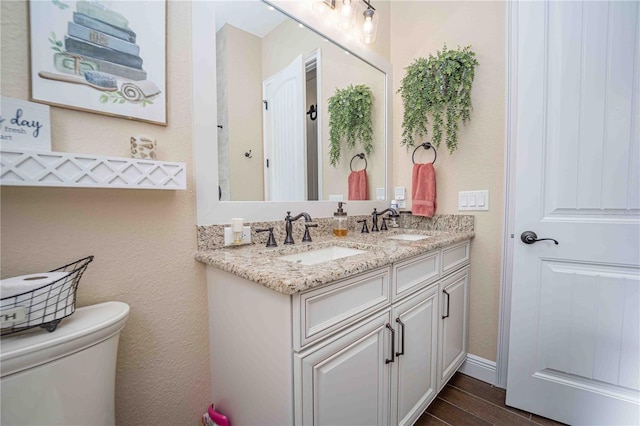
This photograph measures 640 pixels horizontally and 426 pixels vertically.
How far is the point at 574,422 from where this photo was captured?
1.28m

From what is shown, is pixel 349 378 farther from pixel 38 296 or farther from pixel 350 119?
pixel 350 119

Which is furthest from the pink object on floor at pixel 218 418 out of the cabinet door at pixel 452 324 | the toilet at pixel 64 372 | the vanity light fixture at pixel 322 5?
the vanity light fixture at pixel 322 5

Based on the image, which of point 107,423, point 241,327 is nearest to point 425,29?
point 241,327

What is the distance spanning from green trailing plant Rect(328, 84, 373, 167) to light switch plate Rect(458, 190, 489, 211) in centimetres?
72

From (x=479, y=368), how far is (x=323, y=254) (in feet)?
4.36

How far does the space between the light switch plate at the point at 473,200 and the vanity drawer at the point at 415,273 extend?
555mm

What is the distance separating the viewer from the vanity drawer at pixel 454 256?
1453 millimetres

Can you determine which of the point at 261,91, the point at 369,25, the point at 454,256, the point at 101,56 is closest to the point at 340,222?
the point at 454,256

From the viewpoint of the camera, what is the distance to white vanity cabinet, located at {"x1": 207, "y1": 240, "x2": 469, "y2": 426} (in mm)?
743

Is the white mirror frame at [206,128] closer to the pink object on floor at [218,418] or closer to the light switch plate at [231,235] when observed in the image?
the light switch plate at [231,235]

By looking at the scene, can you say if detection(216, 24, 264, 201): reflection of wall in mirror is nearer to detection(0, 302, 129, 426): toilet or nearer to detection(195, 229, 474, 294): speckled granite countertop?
detection(195, 229, 474, 294): speckled granite countertop

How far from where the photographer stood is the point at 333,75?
1.73 meters

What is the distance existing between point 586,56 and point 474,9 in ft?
2.51

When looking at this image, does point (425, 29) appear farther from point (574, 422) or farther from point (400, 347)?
point (574, 422)
